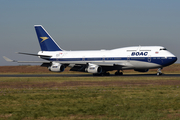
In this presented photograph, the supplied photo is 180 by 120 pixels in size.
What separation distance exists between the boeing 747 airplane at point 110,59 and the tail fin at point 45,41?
53cm

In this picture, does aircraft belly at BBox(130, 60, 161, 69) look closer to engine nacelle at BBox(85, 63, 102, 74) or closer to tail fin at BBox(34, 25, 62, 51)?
engine nacelle at BBox(85, 63, 102, 74)

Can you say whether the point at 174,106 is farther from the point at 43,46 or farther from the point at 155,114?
the point at 43,46

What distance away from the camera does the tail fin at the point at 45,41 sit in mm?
60750

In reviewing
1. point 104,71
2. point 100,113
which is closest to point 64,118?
point 100,113

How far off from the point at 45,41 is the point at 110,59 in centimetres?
1695

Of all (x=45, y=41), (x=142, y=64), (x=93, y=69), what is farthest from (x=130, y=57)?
(x=45, y=41)

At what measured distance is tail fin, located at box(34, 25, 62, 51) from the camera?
199 ft

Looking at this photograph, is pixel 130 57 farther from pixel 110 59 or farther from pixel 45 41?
pixel 45 41

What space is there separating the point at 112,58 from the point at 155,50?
800 cm

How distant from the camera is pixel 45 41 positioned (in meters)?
60.9

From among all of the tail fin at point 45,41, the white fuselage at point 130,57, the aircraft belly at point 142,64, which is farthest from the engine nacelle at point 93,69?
the tail fin at point 45,41

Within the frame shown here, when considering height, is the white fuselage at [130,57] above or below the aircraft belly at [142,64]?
above

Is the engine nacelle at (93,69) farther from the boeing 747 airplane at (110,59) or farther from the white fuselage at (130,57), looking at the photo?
the white fuselage at (130,57)

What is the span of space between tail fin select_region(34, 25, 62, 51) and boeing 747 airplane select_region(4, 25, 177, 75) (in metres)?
0.53
